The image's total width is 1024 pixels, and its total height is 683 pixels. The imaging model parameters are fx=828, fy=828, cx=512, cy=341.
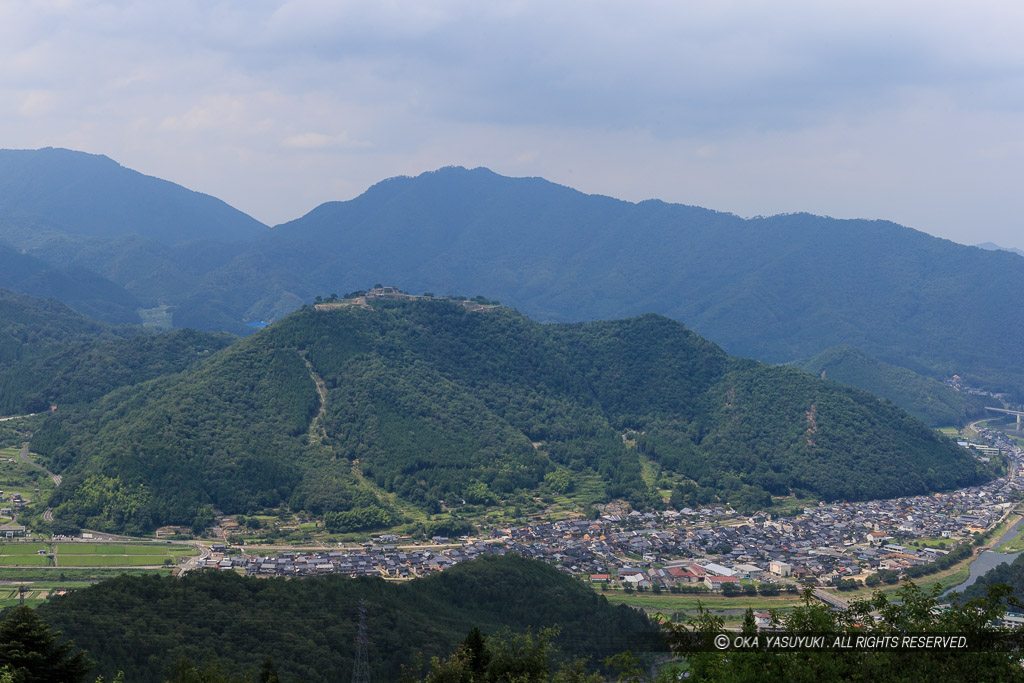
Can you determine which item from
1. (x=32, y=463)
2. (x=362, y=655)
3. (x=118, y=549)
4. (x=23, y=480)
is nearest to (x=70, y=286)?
(x=32, y=463)

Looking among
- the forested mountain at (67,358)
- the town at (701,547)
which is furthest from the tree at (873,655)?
the forested mountain at (67,358)

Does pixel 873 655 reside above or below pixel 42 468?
above

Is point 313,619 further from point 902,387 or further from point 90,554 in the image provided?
point 902,387

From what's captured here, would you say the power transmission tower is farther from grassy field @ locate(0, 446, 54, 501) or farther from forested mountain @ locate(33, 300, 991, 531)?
grassy field @ locate(0, 446, 54, 501)

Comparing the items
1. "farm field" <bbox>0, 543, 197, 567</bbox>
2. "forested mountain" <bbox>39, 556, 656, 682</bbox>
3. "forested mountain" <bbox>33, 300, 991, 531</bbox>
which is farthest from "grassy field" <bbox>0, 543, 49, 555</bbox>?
"forested mountain" <bbox>39, 556, 656, 682</bbox>

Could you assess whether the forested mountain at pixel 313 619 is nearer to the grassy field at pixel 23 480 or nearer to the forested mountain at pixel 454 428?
the forested mountain at pixel 454 428
